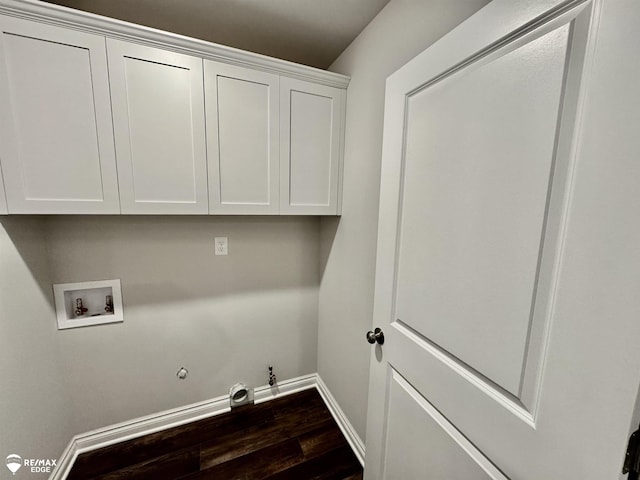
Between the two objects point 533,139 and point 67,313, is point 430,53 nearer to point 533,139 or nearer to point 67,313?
point 533,139

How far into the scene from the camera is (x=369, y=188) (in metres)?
1.31

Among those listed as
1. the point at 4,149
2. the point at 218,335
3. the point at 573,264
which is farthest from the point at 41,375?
the point at 573,264

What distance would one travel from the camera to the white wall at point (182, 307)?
4.59ft

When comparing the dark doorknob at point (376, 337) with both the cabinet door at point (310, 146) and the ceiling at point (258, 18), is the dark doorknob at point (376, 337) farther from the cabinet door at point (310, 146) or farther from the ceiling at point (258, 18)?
the ceiling at point (258, 18)

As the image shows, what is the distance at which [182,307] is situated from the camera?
1597 mm

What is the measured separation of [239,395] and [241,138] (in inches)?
67.4

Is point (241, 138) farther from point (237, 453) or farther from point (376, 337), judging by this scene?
point (237, 453)

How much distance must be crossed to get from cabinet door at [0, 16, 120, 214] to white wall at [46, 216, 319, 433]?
0.31m

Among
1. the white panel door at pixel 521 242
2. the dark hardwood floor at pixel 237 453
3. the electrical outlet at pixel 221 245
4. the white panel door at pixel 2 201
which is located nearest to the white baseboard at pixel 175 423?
the dark hardwood floor at pixel 237 453

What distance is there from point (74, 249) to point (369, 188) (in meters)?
1.60

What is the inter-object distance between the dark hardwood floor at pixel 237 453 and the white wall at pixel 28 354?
300mm

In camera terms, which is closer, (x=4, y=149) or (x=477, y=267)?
(x=477, y=267)

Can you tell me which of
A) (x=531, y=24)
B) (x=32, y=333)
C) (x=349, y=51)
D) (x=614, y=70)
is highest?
(x=349, y=51)

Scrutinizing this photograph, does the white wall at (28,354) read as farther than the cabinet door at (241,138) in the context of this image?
No
